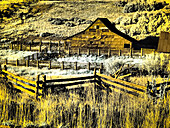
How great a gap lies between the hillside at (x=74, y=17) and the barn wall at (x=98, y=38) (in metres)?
14.6

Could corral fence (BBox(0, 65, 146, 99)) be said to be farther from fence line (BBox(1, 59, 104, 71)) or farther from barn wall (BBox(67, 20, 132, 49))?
barn wall (BBox(67, 20, 132, 49))

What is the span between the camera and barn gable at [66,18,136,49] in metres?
32.3

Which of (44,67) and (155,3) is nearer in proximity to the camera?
(44,67)

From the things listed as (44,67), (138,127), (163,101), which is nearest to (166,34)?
(44,67)

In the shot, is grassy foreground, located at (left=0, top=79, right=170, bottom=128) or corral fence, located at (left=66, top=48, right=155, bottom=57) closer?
grassy foreground, located at (left=0, top=79, right=170, bottom=128)

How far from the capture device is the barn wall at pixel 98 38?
3241cm

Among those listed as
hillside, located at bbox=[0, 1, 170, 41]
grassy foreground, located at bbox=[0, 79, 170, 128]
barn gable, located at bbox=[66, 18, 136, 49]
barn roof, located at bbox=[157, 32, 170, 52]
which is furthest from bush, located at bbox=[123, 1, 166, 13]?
grassy foreground, located at bbox=[0, 79, 170, 128]

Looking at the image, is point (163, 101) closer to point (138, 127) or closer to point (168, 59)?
point (138, 127)

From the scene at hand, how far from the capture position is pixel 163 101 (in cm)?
796

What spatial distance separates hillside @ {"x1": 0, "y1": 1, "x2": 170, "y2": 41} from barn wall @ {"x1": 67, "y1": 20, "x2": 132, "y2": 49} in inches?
575

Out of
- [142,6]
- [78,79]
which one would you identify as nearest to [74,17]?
[142,6]

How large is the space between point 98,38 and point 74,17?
33.8 meters

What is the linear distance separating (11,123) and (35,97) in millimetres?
3567

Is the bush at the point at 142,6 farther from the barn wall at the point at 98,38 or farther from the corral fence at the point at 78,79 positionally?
the corral fence at the point at 78,79
